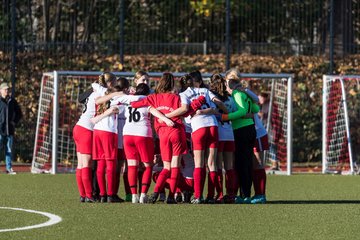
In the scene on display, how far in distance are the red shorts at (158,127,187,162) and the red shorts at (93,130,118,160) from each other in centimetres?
69

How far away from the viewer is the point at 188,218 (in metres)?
12.9

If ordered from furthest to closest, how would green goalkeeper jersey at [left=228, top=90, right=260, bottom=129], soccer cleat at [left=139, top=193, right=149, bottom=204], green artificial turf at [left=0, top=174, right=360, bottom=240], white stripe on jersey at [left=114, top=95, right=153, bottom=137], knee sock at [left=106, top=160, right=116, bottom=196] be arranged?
1. green goalkeeper jersey at [left=228, top=90, right=260, bottom=129]
2. knee sock at [left=106, top=160, right=116, bottom=196]
3. soccer cleat at [left=139, top=193, right=149, bottom=204]
4. white stripe on jersey at [left=114, top=95, right=153, bottom=137]
5. green artificial turf at [left=0, top=174, right=360, bottom=240]

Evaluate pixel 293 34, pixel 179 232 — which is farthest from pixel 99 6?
pixel 179 232

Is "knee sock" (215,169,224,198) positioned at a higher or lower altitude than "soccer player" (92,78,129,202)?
lower

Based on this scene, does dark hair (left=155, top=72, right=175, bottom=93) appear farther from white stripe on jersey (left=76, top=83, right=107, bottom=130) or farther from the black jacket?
the black jacket

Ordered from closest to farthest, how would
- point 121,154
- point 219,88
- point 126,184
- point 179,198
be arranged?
1. point 219,88
2. point 179,198
3. point 121,154
4. point 126,184

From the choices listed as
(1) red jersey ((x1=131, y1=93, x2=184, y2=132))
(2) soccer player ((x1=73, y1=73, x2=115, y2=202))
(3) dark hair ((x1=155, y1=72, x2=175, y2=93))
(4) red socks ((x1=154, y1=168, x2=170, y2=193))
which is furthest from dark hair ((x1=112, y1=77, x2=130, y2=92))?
(4) red socks ((x1=154, y1=168, x2=170, y2=193))

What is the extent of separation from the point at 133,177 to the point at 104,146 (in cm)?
57

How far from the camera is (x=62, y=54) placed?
2562cm

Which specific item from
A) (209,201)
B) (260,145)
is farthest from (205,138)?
(260,145)

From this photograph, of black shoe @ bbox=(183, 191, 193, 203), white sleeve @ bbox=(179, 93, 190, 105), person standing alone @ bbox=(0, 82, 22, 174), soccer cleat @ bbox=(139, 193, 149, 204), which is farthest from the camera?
person standing alone @ bbox=(0, 82, 22, 174)

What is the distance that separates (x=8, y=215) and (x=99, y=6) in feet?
47.4

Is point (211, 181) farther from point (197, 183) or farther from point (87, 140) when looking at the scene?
point (87, 140)

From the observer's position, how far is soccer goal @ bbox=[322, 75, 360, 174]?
23562 mm
